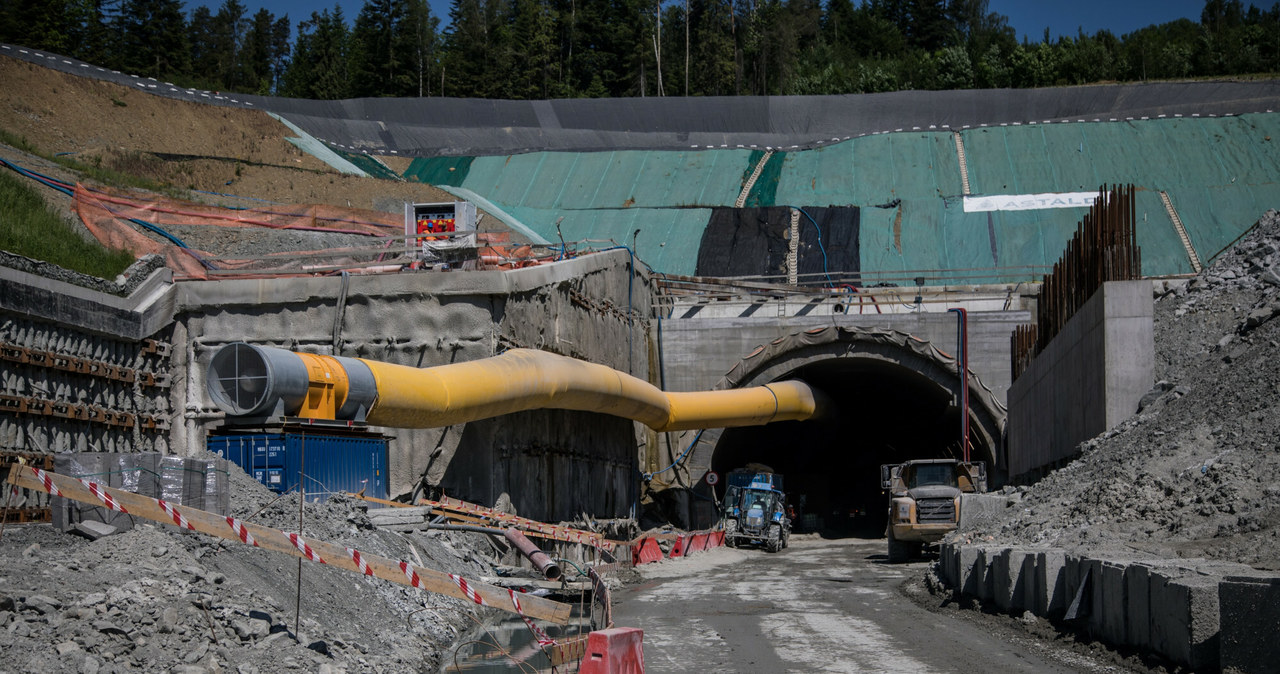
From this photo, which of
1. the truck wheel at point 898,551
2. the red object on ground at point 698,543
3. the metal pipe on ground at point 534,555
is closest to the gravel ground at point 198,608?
the metal pipe on ground at point 534,555

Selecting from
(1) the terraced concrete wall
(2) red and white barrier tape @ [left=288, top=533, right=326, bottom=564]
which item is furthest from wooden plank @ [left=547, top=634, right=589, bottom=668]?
(1) the terraced concrete wall

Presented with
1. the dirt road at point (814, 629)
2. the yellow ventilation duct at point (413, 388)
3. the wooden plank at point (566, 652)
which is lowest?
the dirt road at point (814, 629)

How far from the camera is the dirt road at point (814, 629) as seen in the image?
12359mm

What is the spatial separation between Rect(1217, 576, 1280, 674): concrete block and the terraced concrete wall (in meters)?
17.5

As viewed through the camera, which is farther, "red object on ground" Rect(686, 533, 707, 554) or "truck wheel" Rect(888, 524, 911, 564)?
"red object on ground" Rect(686, 533, 707, 554)

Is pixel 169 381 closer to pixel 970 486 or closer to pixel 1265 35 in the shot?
pixel 970 486

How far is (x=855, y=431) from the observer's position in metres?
52.8

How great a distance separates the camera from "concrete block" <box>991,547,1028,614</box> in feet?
50.3


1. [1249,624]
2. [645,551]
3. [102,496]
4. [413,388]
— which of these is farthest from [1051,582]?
[645,551]

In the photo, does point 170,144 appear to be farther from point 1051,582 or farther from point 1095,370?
point 1051,582

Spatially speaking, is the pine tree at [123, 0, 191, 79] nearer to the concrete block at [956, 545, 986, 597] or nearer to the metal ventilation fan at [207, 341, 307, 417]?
the metal ventilation fan at [207, 341, 307, 417]

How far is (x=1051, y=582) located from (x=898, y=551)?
1497cm

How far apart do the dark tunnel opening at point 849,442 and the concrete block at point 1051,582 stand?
24.8m

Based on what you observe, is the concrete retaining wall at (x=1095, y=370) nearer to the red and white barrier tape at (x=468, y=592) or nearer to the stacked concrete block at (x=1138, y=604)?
the stacked concrete block at (x=1138, y=604)
